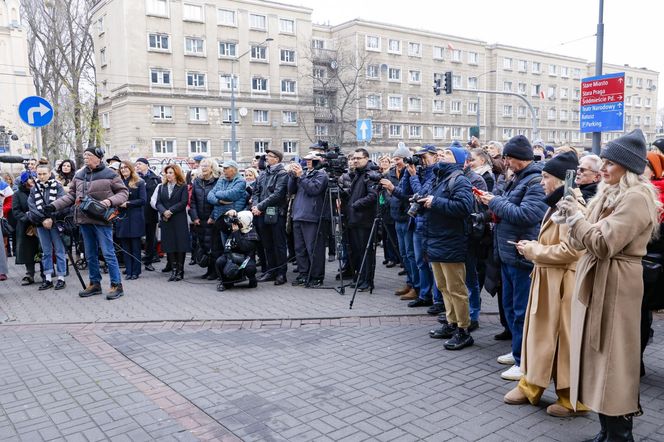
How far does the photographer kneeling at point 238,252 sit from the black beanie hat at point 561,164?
223 inches

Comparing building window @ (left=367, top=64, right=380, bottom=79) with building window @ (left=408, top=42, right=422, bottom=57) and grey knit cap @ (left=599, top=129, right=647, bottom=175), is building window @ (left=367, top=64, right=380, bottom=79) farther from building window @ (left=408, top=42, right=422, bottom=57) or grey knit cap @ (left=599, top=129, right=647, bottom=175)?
grey knit cap @ (left=599, top=129, right=647, bottom=175)

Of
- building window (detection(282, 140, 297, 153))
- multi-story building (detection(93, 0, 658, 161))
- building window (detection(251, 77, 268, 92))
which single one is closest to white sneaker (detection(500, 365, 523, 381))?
multi-story building (detection(93, 0, 658, 161))

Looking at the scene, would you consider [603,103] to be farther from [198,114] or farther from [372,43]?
[372,43]

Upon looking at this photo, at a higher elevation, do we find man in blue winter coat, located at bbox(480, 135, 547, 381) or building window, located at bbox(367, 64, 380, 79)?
building window, located at bbox(367, 64, 380, 79)

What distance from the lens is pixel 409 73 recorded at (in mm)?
61375

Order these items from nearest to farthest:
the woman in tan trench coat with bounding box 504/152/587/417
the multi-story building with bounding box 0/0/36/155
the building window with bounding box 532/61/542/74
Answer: the woman in tan trench coat with bounding box 504/152/587/417
the multi-story building with bounding box 0/0/36/155
the building window with bounding box 532/61/542/74

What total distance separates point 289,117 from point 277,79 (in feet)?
12.6

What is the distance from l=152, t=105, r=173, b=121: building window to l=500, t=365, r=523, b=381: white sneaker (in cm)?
4637

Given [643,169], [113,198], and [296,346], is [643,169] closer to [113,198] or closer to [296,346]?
[296,346]

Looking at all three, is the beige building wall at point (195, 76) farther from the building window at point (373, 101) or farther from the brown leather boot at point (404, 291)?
the brown leather boot at point (404, 291)

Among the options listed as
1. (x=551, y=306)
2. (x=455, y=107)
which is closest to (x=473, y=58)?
(x=455, y=107)

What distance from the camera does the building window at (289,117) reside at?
54.5 m

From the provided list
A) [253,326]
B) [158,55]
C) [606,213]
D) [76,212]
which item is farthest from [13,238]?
[158,55]

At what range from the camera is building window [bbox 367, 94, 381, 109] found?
58312mm
